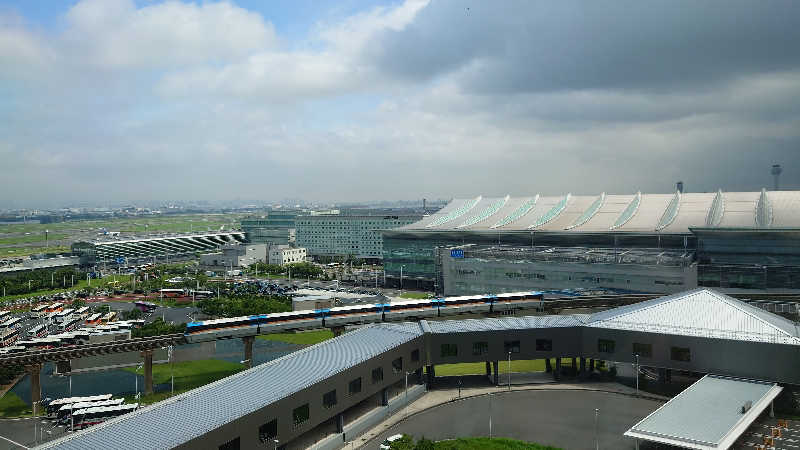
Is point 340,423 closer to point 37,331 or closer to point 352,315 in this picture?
point 352,315

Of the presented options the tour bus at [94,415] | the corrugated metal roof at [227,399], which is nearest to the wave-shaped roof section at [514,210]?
the corrugated metal roof at [227,399]

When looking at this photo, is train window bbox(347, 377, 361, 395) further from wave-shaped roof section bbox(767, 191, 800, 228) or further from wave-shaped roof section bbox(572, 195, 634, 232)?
wave-shaped roof section bbox(767, 191, 800, 228)

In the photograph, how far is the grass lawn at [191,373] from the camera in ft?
135

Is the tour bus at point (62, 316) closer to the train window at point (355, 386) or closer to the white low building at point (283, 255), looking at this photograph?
the white low building at point (283, 255)

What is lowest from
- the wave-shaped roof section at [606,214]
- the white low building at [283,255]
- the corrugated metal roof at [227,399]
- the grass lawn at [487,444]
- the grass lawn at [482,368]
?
the grass lawn at [482,368]

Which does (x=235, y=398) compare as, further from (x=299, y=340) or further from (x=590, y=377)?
(x=299, y=340)

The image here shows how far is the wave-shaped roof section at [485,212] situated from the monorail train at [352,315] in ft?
106

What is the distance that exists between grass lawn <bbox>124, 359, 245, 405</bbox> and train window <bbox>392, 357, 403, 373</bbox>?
16.1m

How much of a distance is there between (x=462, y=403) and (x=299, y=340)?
24155 mm

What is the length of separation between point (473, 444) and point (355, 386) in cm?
726

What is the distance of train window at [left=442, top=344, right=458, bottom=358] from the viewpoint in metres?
38.0

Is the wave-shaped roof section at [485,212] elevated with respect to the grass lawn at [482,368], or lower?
elevated

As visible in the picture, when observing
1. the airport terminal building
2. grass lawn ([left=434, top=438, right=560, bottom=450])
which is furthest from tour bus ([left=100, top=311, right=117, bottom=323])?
grass lawn ([left=434, top=438, right=560, bottom=450])

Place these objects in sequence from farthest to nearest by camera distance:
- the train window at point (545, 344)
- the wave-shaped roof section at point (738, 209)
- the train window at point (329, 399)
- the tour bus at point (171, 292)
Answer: the tour bus at point (171, 292) → the wave-shaped roof section at point (738, 209) → the train window at point (545, 344) → the train window at point (329, 399)
